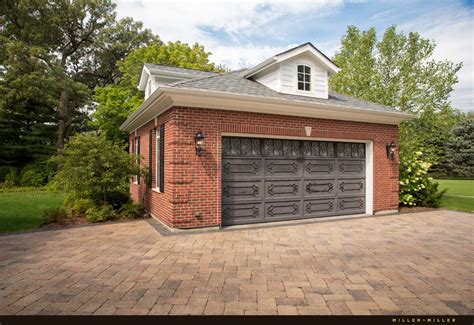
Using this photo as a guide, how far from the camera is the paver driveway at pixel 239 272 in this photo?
350 cm

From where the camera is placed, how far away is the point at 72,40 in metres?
27.0

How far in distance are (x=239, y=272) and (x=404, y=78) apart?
19.9 m

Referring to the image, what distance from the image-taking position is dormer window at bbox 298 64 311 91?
9570 millimetres

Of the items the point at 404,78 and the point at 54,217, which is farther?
the point at 404,78

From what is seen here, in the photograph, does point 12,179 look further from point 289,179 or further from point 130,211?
point 289,179

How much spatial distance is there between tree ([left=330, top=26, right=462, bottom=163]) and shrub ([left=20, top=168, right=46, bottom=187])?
21.6 meters

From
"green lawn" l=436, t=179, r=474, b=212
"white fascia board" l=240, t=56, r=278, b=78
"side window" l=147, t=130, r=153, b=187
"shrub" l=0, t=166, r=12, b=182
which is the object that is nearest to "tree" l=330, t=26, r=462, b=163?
"green lawn" l=436, t=179, r=474, b=212

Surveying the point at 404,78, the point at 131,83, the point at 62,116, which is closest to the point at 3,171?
the point at 62,116

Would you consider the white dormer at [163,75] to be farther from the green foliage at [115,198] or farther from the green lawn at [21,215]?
the green lawn at [21,215]

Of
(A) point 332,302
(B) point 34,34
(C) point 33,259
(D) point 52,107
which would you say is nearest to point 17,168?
(D) point 52,107

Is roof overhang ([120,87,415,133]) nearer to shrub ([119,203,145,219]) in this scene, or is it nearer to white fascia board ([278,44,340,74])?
white fascia board ([278,44,340,74])

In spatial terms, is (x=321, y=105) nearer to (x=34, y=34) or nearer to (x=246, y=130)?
(x=246, y=130)

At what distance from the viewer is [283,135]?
840 centimetres

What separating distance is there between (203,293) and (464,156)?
4455cm
